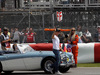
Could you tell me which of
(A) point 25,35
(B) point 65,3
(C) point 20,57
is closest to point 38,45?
(A) point 25,35

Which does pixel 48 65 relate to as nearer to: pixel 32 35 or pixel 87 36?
pixel 32 35

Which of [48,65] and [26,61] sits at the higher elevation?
[26,61]

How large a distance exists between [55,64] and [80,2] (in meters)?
11.9

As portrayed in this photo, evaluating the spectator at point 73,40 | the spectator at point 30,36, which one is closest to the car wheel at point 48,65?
the spectator at point 73,40

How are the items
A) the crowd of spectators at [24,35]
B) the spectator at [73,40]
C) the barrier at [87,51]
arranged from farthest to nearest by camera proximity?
1. the crowd of spectators at [24,35]
2. the barrier at [87,51]
3. the spectator at [73,40]

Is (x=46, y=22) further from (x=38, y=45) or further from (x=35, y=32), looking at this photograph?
(x=38, y=45)

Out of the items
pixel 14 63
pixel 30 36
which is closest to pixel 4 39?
pixel 14 63

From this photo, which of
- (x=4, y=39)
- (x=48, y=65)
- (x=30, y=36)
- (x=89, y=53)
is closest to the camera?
(x=48, y=65)

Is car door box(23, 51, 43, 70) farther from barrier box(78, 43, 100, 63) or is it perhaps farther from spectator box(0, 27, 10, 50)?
barrier box(78, 43, 100, 63)

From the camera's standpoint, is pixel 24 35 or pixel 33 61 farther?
pixel 24 35

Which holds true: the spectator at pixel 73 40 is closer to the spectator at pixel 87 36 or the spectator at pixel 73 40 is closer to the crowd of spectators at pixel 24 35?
the spectator at pixel 87 36

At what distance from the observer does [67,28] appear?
66.2ft

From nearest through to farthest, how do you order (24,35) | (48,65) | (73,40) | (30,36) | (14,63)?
(14,63)
(48,65)
(73,40)
(30,36)
(24,35)

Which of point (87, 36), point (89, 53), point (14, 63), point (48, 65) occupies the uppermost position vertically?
point (87, 36)
